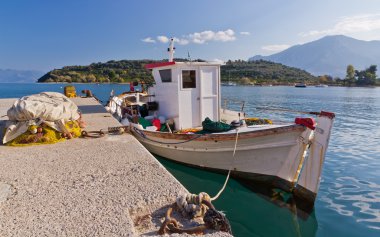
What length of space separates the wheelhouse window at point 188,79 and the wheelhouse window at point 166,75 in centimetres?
64

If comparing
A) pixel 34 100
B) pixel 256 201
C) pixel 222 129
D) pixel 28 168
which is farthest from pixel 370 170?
pixel 34 100

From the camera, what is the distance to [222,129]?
699 cm

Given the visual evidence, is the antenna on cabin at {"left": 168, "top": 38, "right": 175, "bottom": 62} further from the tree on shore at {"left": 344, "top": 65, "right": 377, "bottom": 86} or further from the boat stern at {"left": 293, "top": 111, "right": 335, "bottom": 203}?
the tree on shore at {"left": 344, "top": 65, "right": 377, "bottom": 86}

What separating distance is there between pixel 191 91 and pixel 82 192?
5.36 meters

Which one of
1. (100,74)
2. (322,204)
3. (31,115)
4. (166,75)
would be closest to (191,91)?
(166,75)

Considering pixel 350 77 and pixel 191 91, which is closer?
pixel 191 91

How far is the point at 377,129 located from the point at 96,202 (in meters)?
17.1

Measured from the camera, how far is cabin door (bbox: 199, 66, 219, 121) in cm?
823

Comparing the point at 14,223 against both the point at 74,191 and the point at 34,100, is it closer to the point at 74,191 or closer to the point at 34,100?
the point at 74,191

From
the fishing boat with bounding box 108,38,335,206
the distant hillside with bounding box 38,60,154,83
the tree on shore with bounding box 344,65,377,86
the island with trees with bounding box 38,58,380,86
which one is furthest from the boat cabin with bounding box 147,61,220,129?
the tree on shore with bounding box 344,65,377,86

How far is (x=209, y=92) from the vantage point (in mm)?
8453

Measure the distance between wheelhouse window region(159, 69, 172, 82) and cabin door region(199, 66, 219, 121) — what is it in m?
1.12

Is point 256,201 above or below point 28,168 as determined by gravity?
below

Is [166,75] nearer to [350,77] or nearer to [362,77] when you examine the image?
[362,77]
